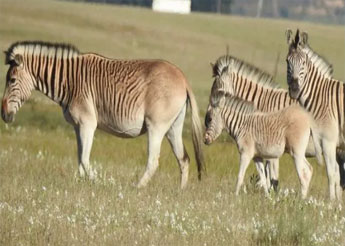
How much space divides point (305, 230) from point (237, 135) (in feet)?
10.6

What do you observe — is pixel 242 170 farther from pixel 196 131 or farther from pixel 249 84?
pixel 196 131

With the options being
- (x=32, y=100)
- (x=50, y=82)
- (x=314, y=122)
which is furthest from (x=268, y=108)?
(x=32, y=100)

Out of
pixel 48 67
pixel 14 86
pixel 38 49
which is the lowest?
pixel 14 86

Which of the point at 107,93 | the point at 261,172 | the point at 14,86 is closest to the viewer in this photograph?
the point at 261,172

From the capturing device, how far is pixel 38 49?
574 inches

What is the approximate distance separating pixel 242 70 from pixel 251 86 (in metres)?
Answer: 0.23

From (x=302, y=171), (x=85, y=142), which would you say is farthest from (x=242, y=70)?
(x=85, y=142)

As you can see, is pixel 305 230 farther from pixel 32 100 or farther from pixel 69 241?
pixel 32 100

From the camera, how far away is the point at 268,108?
13.9 meters

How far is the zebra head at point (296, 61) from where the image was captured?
44.1ft

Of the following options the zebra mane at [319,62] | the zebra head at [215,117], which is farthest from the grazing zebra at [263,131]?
the zebra mane at [319,62]

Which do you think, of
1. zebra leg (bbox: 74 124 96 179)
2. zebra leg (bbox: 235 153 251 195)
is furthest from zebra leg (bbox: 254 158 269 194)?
zebra leg (bbox: 74 124 96 179)

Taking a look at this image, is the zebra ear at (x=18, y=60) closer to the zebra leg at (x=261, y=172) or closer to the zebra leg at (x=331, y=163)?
the zebra leg at (x=261, y=172)

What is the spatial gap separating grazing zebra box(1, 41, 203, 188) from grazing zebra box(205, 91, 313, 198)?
934 mm
